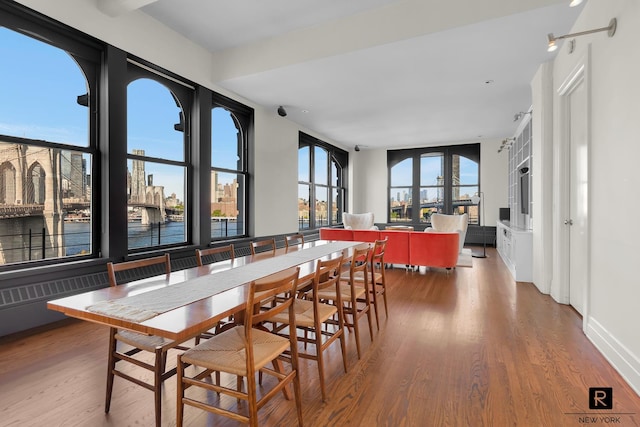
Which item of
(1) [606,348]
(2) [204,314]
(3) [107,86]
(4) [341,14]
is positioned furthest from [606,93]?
(3) [107,86]

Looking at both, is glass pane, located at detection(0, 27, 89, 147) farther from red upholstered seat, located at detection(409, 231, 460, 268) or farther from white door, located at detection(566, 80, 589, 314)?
white door, located at detection(566, 80, 589, 314)

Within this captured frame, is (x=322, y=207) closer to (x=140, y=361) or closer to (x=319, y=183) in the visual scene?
(x=319, y=183)

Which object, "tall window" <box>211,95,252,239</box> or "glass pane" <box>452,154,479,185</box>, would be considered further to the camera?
"glass pane" <box>452,154,479,185</box>

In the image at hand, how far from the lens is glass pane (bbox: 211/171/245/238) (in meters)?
5.09

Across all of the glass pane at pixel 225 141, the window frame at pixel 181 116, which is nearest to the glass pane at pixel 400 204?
the glass pane at pixel 225 141

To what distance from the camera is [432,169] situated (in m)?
9.77

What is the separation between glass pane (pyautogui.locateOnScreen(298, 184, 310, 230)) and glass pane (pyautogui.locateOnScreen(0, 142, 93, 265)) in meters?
4.40

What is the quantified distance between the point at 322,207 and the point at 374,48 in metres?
5.35

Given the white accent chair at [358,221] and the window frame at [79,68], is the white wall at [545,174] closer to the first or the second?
the white accent chair at [358,221]

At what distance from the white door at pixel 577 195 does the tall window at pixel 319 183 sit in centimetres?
492

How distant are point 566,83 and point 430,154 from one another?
248 inches

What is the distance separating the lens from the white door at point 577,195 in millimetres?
3248

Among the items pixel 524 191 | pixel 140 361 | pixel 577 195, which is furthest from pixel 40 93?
pixel 524 191

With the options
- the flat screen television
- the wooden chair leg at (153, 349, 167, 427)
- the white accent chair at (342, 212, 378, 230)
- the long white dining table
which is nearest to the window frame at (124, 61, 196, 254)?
the long white dining table
